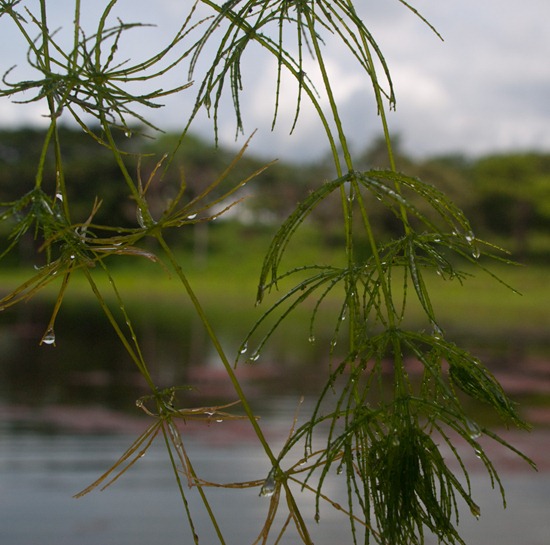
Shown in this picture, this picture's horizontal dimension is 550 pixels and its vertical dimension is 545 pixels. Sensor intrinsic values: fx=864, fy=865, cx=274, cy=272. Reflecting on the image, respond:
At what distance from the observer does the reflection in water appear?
4.39 m

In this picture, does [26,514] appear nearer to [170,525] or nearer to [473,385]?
[170,525]

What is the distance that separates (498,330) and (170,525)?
839 cm

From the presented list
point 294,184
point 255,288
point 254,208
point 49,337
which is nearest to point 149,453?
point 49,337

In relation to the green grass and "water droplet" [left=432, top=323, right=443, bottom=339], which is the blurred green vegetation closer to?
the green grass

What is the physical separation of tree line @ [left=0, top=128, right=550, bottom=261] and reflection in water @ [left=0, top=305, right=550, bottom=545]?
41.6 feet

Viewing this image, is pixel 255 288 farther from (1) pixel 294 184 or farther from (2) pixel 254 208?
(1) pixel 294 184

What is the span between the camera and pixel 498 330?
1200 cm

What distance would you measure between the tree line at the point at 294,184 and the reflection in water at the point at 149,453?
12.7 m

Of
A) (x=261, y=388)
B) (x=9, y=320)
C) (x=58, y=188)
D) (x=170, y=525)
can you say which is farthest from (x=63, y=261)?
(x=9, y=320)

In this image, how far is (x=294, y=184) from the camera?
84.6 ft

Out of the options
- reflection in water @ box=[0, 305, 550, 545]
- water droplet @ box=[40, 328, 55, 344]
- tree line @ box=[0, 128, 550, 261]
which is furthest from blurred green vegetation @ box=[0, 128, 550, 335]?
water droplet @ box=[40, 328, 55, 344]

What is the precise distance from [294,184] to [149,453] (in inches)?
788

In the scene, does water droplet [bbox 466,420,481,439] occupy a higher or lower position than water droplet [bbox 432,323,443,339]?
lower

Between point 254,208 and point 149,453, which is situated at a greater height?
point 254,208
